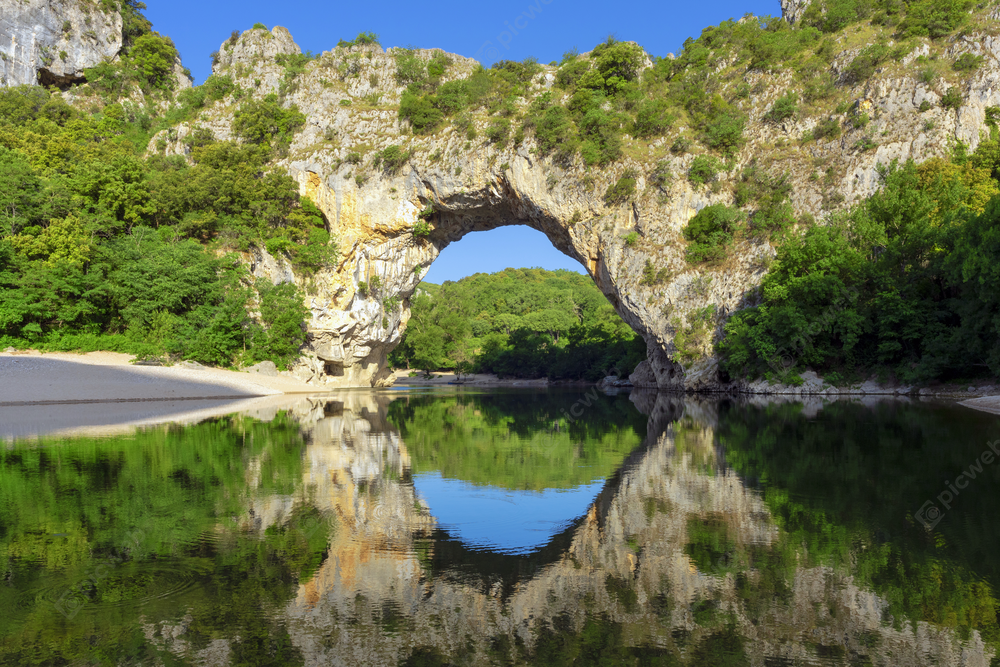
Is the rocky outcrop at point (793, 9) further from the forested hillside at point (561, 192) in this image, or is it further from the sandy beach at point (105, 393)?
the sandy beach at point (105, 393)

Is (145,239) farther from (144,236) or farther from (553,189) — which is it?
(553,189)

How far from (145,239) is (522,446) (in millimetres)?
35405

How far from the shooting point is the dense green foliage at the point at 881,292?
29750 millimetres

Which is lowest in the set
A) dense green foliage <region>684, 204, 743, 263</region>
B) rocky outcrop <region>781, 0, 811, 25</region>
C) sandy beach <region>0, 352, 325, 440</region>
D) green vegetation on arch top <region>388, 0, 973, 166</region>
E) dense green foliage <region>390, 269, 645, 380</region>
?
sandy beach <region>0, 352, 325, 440</region>

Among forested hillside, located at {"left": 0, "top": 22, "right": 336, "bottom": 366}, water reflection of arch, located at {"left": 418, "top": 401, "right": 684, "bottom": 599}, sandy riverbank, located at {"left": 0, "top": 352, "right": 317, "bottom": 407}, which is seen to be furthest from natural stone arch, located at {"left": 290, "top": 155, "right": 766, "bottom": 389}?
water reflection of arch, located at {"left": 418, "top": 401, "right": 684, "bottom": 599}

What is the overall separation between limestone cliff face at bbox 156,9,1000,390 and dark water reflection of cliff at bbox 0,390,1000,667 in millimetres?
29159

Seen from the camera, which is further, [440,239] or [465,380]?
[465,380]

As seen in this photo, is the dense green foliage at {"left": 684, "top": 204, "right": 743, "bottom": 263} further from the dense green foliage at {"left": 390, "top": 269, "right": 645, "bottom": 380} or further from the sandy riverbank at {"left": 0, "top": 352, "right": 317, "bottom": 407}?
the sandy riverbank at {"left": 0, "top": 352, "right": 317, "bottom": 407}

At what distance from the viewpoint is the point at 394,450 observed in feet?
→ 42.3

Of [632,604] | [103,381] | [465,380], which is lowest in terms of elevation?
[103,381]

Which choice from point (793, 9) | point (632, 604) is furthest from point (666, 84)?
point (632, 604)

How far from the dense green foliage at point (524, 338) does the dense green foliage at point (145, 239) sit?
1149 inches

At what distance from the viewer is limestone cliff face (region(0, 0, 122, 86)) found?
52.1 meters

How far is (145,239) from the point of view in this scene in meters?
38.5
